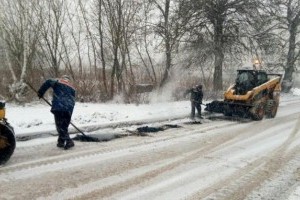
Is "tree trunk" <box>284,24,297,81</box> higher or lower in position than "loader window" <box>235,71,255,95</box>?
higher

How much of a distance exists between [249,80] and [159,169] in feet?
32.6

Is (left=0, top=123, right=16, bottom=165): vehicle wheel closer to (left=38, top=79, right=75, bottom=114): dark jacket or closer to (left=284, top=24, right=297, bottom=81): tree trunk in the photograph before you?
(left=38, top=79, right=75, bottom=114): dark jacket

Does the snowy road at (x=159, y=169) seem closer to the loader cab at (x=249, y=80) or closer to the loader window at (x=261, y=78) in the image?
the loader cab at (x=249, y=80)

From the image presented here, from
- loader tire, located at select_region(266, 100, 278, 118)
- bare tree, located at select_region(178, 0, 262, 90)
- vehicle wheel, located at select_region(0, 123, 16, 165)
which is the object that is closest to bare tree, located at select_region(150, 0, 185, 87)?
bare tree, located at select_region(178, 0, 262, 90)

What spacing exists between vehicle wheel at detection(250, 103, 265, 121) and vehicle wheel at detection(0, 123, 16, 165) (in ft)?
31.9

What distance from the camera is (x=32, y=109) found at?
13.6 metres

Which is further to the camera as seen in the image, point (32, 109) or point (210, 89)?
point (210, 89)

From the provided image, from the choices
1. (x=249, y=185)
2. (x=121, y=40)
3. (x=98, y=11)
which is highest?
(x=98, y=11)

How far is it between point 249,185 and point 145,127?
5.59 m

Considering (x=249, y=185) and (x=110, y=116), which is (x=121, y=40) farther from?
(x=249, y=185)

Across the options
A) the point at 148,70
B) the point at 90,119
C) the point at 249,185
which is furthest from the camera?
the point at 148,70

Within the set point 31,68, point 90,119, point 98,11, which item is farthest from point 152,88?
point 90,119

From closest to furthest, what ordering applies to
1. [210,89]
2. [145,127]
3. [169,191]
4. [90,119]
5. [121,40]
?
[169,191] → [145,127] → [90,119] → [121,40] → [210,89]

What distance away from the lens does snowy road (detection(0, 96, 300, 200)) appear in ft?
19.9
